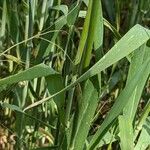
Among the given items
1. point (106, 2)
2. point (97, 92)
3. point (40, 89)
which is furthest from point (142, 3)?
point (97, 92)

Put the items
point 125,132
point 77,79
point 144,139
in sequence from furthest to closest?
point 144,139 < point 125,132 < point 77,79

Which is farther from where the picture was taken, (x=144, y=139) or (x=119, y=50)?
(x=144, y=139)

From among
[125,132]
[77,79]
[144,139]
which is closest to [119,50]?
[77,79]

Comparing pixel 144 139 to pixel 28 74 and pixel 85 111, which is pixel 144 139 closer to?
pixel 85 111

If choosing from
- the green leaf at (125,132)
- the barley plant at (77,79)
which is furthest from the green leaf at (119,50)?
the green leaf at (125,132)

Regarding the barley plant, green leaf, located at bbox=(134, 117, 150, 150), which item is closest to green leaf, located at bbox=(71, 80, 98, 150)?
the barley plant

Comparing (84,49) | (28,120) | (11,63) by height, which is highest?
(84,49)

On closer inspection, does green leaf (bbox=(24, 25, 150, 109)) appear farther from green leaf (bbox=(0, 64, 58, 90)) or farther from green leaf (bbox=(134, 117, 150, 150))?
green leaf (bbox=(134, 117, 150, 150))

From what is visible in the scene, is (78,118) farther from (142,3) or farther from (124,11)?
(124,11)

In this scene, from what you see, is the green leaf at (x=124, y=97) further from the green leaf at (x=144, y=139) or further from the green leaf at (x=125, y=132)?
the green leaf at (x=144, y=139)

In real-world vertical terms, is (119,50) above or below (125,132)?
above

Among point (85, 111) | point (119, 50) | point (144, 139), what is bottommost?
point (144, 139)
